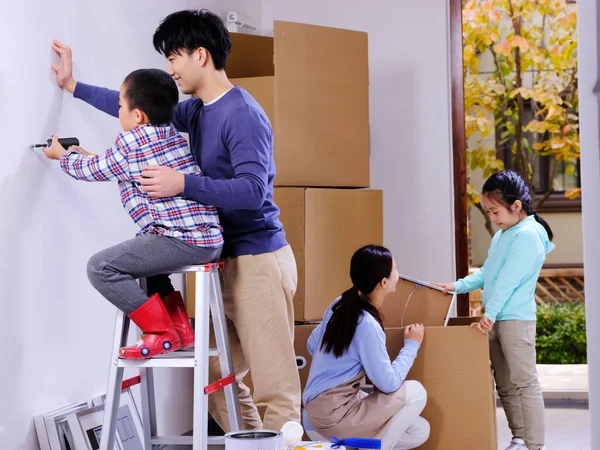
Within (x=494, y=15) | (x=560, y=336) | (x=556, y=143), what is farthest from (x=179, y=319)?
(x=556, y=143)

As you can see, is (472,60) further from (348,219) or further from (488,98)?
(348,219)

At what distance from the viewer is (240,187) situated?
1.59 m

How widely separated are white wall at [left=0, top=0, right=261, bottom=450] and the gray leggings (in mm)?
314

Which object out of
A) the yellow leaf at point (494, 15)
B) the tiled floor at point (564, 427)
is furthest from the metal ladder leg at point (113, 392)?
the yellow leaf at point (494, 15)

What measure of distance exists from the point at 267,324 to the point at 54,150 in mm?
668

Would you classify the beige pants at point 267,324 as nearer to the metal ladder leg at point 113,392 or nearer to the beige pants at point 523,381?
the metal ladder leg at point 113,392

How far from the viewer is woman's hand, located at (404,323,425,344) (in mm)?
2275

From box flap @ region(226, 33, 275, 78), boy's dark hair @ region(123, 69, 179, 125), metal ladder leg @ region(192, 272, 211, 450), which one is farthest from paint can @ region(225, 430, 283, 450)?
box flap @ region(226, 33, 275, 78)

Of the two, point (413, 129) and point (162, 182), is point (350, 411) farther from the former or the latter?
point (413, 129)

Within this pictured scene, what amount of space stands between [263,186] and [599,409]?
137 centimetres

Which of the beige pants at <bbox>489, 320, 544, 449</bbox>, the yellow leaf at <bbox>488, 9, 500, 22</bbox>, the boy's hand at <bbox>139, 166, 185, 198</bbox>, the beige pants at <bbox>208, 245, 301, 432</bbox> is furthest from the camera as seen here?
the yellow leaf at <bbox>488, 9, 500, 22</bbox>

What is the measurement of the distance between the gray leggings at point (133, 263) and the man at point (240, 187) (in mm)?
128

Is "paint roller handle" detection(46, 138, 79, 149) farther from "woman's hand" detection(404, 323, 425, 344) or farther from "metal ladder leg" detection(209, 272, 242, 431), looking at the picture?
"woman's hand" detection(404, 323, 425, 344)

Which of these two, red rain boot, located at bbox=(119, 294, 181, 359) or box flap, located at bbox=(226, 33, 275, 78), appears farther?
box flap, located at bbox=(226, 33, 275, 78)
